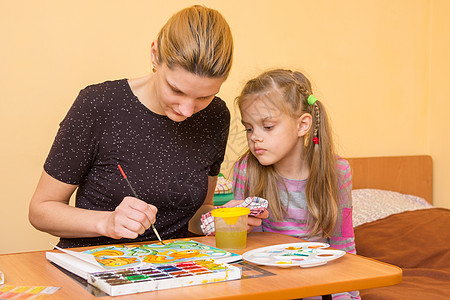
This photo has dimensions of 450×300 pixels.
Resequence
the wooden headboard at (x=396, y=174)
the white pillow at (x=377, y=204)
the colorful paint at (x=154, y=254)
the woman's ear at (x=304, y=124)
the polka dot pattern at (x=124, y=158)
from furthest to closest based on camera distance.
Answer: the wooden headboard at (x=396, y=174), the white pillow at (x=377, y=204), the woman's ear at (x=304, y=124), the polka dot pattern at (x=124, y=158), the colorful paint at (x=154, y=254)

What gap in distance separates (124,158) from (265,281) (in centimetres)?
66

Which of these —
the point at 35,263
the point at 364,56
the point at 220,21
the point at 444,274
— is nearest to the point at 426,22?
the point at 364,56

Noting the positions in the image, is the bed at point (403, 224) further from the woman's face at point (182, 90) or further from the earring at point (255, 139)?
the woman's face at point (182, 90)

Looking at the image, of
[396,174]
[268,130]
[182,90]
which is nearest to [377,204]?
[396,174]

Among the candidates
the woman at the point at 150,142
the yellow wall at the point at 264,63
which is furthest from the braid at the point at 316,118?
the yellow wall at the point at 264,63

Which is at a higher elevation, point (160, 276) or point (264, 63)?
point (264, 63)

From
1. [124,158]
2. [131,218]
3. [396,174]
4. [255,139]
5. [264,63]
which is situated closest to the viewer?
[131,218]

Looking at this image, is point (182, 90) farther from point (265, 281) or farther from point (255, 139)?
point (265, 281)

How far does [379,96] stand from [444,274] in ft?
5.04

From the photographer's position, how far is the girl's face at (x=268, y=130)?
5.35 feet

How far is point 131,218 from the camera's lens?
1.11m

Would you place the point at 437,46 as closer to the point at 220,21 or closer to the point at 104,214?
the point at 220,21

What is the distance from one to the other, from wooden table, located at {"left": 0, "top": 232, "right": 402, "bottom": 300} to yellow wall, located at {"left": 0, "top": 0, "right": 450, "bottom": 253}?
3.79 feet

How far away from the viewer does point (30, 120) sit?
7.18ft
